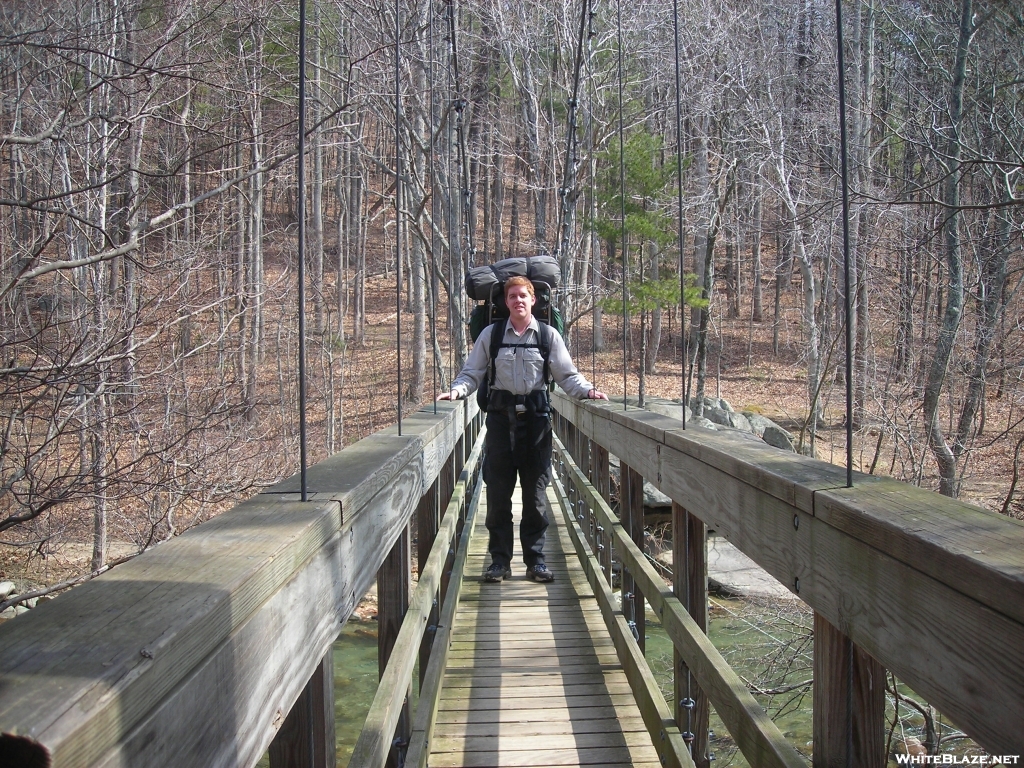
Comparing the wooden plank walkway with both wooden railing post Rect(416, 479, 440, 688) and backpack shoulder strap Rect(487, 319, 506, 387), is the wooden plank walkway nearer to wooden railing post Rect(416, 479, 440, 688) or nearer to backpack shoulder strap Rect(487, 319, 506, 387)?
wooden railing post Rect(416, 479, 440, 688)

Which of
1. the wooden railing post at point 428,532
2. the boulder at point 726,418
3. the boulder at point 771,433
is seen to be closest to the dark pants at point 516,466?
the wooden railing post at point 428,532

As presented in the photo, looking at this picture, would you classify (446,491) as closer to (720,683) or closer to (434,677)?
(434,677)

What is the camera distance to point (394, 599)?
2.39 m

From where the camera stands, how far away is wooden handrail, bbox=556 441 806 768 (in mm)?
1510

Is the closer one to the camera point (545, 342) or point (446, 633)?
point (446, 633)

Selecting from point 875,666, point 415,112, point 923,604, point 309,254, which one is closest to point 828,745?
point 875,666

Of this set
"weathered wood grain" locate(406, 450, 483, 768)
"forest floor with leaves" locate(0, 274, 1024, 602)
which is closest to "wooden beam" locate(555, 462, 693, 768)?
"weathered wood grain" locate(406, 450, 483, 768)

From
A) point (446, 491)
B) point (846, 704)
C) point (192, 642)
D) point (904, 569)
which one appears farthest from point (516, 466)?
point (192, 642)

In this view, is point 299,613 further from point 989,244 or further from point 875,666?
point 989,244

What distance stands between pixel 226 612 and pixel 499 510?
321cm

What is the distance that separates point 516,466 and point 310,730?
266 cm

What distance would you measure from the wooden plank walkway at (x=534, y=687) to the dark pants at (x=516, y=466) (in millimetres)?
354

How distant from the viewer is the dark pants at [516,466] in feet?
13.0

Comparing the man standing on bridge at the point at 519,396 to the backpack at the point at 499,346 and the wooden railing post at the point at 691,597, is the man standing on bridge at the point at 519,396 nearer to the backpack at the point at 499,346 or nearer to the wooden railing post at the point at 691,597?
the backpack at the point at 499,346
